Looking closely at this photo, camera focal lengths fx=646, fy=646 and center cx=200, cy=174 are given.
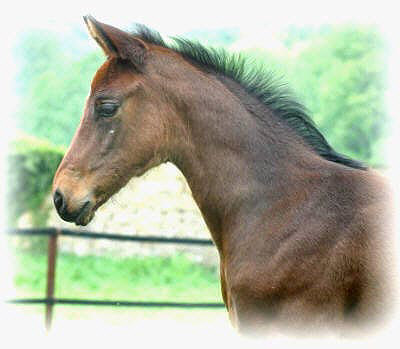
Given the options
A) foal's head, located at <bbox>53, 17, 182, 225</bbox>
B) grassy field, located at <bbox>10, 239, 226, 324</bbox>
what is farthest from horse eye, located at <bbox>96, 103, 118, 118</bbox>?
grassy field, located at <bbox>10, 239, 226, 324</bbox>

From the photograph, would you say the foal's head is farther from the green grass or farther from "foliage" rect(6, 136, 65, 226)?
"foliage" rect(6, 136, 65, 226)

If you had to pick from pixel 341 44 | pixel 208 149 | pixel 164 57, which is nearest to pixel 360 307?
pixel 208 149

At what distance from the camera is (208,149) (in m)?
3.96

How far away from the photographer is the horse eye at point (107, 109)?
3990 millimetres

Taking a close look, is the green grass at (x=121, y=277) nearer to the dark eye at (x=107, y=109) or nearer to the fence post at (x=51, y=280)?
the fence post at (x=51, y=280)

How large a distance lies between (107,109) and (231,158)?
2.70ft

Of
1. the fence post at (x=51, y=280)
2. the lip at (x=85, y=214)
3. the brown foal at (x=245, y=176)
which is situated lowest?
the fence post at (x=51, y=280)

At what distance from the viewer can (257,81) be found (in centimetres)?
415

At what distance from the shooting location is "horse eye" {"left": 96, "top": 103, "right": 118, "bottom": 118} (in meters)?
3.99

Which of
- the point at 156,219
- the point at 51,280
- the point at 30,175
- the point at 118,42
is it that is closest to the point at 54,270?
the point at 51,280

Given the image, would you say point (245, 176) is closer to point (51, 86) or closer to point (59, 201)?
point (59, 201)

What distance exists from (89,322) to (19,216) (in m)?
5.30

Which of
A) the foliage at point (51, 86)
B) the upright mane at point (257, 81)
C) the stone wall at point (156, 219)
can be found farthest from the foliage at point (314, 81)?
the upright mane at point (257, 81)

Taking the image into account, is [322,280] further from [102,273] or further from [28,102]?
[28,102]
